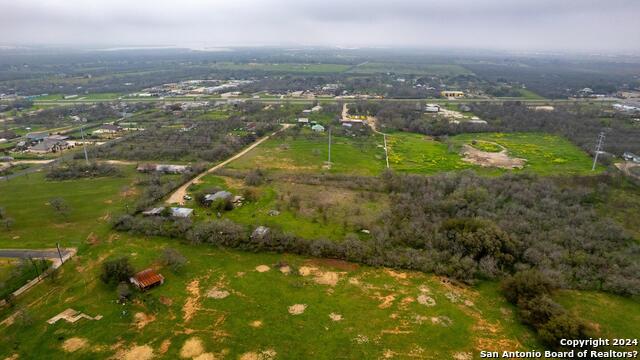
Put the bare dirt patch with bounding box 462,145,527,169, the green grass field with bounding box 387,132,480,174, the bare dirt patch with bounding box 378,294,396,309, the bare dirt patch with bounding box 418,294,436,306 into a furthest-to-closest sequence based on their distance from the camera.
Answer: the bare dirt patch with bounding box 462,145,527,169, the green grass field with bounding box 387,132,480,174, the bare dirt patch with bounding box 418,294,436,306, the bare dirt patch with bounding box 378,294,396,309

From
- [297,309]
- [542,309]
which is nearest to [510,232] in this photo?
[542,309]

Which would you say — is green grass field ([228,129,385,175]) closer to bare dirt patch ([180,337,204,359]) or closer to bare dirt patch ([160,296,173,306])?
bare dirt patch ([160,296,173,306])

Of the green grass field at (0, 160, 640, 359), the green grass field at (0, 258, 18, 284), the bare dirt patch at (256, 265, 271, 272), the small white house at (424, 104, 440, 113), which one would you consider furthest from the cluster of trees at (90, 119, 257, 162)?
the small white house at (424, 104, 440, 113)

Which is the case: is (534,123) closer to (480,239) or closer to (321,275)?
(480,239)

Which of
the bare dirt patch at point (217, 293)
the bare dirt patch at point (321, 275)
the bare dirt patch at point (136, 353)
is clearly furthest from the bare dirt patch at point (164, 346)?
the bare dirt patch at point (321, 275)

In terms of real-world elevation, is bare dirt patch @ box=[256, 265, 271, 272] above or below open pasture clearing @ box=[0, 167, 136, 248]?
below

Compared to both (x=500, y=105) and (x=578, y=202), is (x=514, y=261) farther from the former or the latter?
(x=500, y=105)

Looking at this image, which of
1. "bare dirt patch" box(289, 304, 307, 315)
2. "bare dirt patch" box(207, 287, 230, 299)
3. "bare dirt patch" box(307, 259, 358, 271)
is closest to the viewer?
"bare dirt patch" box(289, 304, 307, 315)

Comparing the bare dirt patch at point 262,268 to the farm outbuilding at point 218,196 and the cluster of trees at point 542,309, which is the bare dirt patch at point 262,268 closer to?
the farm outbuilding at point 218,196

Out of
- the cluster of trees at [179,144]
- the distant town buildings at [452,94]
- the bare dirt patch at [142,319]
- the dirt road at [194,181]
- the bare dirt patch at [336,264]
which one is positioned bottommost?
the bare dirt patch at [142,319]
